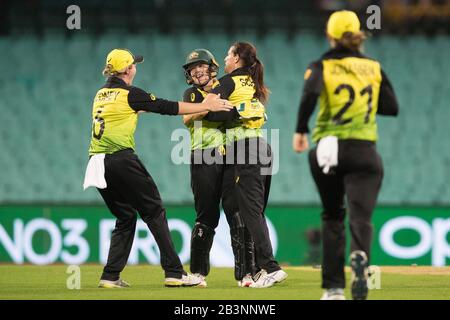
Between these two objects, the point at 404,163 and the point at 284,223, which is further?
the point at 404,163

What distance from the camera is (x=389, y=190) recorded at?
710 inches

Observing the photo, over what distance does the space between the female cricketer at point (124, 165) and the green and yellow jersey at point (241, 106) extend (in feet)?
0.65

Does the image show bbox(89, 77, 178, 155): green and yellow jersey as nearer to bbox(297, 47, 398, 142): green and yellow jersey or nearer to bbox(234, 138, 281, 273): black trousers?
bbox(234, 138, 281, 273): black trousers

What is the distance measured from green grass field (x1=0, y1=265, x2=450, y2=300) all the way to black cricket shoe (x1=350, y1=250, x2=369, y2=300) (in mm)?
864

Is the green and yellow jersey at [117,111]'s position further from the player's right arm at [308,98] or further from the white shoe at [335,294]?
the white shoe at [335,294]

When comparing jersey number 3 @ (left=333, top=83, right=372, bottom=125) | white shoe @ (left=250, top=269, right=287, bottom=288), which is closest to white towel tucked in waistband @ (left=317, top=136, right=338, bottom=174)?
jersey number 3 @ (left=333, top=83, right=372, bottom=125)

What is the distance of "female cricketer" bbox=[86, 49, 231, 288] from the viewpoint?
8852mm

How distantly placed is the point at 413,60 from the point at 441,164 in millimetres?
2275

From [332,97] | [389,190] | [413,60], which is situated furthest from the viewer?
[413,60]

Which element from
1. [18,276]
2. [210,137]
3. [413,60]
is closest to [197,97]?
[210,137]

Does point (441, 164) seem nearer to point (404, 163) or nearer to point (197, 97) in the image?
point (404, 163)

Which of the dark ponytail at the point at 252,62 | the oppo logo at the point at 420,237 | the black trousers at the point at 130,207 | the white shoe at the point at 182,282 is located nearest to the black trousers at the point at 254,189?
the dark ponytail at the point at 252,62

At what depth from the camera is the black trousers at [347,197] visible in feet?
23.0

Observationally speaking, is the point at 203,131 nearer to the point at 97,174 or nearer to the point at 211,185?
the point at 211,185
